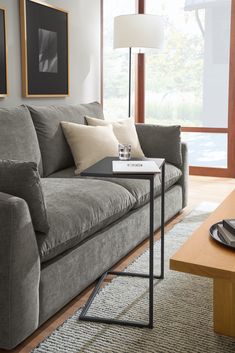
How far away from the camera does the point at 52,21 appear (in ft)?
12.8

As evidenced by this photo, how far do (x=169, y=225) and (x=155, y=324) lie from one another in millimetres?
1514

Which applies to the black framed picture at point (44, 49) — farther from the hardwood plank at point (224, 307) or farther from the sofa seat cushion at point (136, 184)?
the hardwood plank at point (224, 307)

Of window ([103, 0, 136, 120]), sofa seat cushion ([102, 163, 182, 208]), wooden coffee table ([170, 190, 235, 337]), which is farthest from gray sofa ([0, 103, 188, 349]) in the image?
window ([103, 0, 136, 120])

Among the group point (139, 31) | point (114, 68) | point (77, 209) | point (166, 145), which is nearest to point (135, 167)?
point (77, 209)

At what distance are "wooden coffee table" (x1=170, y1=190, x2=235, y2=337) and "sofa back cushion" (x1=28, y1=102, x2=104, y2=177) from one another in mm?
1339

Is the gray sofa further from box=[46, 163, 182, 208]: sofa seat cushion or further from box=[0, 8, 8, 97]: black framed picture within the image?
box=[0, 8, 8, 97]: black framed picture

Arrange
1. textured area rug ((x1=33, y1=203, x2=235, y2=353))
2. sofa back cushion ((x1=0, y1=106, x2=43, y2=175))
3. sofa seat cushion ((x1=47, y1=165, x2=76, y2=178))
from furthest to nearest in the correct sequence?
sofa seat cushion ((x1=47, y1=165, x2=76, y2=178)) → sofa back cushion ((x1=0, y1=106, x2=43, y2=175)) → textured area rug ((x1=33, y1=203, x2=235, y2=353))

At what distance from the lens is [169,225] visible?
353 cm

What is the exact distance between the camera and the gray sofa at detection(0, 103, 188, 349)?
1749 mm

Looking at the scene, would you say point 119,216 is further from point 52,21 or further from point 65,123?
point 52,21

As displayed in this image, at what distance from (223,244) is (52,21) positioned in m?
2.69

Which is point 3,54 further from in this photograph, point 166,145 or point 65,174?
point 166,145

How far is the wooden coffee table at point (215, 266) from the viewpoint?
163cm

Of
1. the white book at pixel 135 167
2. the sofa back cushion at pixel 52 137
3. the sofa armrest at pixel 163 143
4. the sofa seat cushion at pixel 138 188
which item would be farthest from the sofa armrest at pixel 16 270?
the sofa armrest at pixel 163 143
